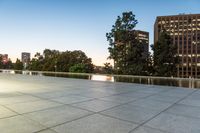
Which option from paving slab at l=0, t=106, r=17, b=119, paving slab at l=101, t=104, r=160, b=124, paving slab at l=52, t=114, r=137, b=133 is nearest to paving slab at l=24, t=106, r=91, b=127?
paving slab at l=52, t=114, r=137, b=133

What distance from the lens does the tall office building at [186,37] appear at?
4491 inches

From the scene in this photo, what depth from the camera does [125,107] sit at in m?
6.13

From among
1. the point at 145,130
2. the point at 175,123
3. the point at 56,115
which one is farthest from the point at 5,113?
the point at 175,123

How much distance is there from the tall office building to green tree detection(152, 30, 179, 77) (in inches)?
3459

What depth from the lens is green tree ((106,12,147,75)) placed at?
32344 millimetres

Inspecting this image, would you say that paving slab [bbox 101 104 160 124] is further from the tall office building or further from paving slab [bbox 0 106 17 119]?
the tall office building

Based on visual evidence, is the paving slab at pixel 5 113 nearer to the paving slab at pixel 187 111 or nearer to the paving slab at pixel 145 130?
the paving slab at pixel 145 130

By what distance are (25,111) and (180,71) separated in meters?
120

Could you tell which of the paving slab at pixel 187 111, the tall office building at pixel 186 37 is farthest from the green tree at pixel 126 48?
the tall office building at pixel 186 37

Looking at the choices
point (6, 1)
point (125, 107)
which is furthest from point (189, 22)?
point (125, 107)

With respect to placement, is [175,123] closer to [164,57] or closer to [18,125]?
[18,125]

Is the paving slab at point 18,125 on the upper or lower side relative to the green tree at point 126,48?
lower

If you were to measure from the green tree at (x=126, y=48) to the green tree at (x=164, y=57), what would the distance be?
2420 mm

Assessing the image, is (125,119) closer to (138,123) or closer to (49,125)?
(138,123)
